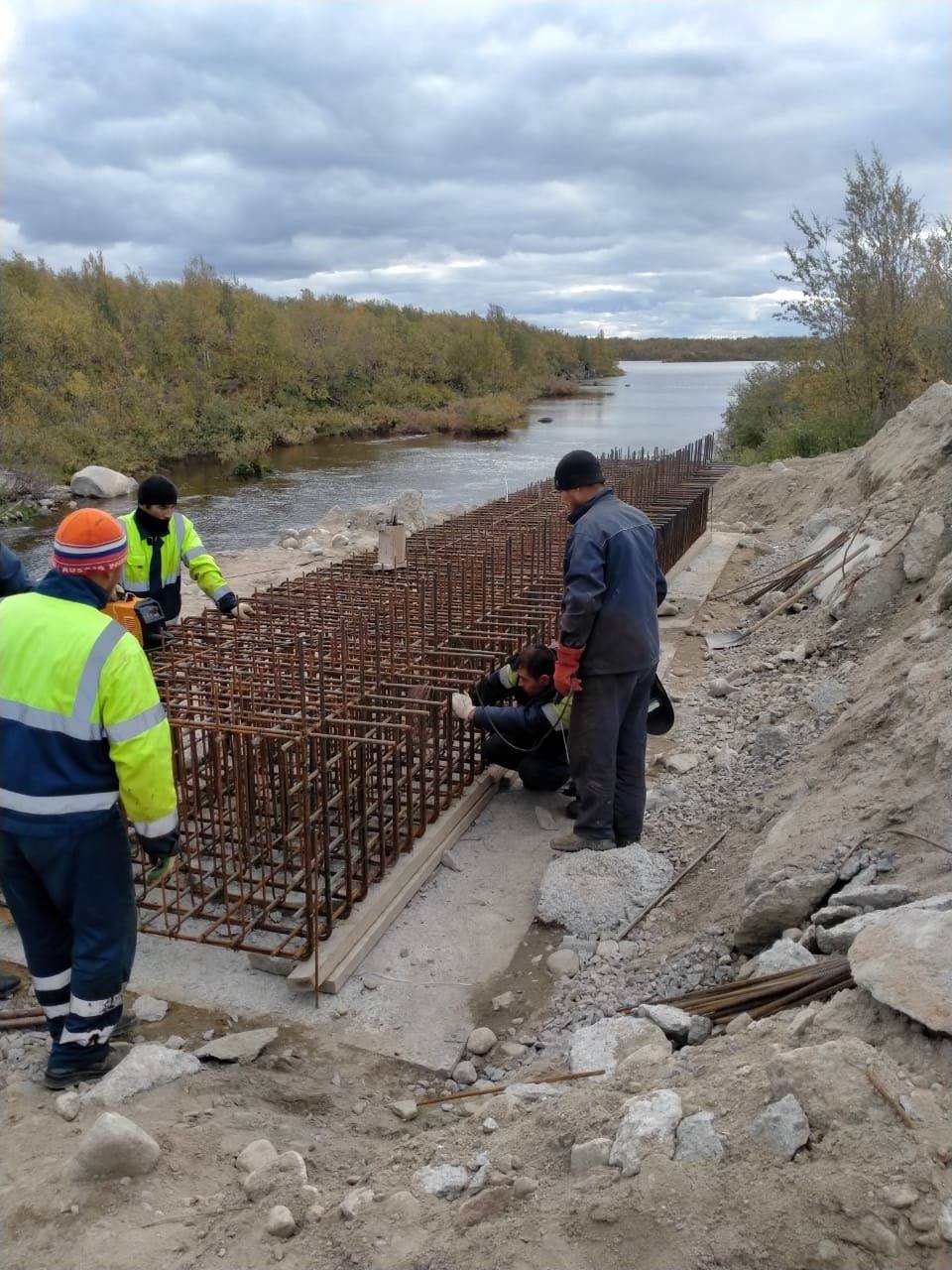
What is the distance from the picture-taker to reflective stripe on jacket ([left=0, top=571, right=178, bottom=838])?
119 inches

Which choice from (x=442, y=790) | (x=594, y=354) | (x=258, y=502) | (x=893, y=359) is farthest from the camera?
(x=594, y=354)

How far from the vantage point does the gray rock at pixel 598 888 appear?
4406 mm

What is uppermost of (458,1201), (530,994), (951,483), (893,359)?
(893,359)

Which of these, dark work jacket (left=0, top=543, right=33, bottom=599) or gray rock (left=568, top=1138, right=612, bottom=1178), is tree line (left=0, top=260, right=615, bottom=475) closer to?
dark work jacket (left=0, top=543, right=33, bottom=599)

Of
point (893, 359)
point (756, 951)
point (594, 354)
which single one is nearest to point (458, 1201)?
point (756, 951)

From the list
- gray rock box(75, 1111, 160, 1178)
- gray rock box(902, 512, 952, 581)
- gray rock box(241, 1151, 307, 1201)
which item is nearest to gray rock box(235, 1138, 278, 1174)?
gray rock box(241, 1151, 307, 1201)

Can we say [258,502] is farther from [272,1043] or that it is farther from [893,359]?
[272,1043]

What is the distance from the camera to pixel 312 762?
15.2ft

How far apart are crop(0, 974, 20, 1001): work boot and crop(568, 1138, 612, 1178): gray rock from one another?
9.04 ft

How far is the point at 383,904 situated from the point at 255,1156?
64.4 inches

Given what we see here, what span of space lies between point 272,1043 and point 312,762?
139cm

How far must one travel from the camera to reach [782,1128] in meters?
2.23

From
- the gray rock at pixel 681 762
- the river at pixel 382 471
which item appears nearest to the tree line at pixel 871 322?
the river at pixel 382 471

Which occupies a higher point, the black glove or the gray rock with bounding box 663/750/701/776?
the black glove
